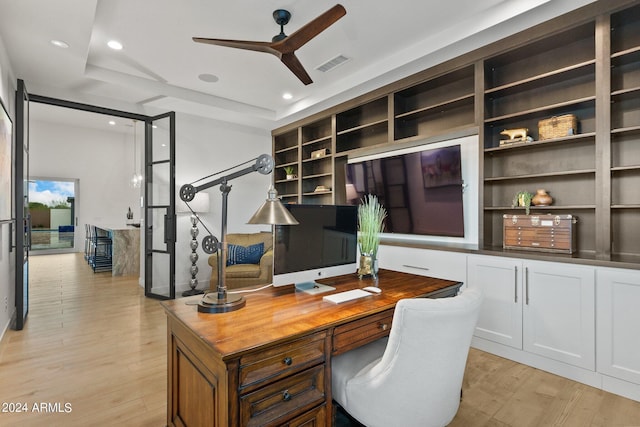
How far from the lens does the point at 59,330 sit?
323cm

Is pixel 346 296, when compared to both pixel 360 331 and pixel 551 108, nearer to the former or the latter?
pixel 360 331

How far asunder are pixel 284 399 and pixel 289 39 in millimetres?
2285

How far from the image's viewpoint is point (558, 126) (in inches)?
102

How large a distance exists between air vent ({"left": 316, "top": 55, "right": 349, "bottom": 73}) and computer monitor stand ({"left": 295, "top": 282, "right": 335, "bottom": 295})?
8.40ft

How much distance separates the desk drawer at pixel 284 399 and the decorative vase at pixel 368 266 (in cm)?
92

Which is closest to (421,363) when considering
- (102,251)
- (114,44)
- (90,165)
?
(114,44)

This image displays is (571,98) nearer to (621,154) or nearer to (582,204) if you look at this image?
(621,154)

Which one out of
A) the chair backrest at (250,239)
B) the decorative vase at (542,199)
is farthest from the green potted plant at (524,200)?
the chair backrest at (250,239)

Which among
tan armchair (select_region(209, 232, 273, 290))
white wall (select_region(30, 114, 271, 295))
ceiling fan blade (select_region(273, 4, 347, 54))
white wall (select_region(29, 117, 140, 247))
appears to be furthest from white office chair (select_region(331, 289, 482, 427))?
white wall (select_region(29, 117, 140, 247))

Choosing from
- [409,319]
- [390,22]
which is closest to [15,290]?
[409,319]

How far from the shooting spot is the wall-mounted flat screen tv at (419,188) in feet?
10.7

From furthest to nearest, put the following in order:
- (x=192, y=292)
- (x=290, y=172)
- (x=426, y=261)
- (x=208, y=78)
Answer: (x=290, y=172) < (x=192, y=292) < (x=208, y=78) < (x=426, y=261)

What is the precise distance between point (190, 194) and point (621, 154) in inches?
123

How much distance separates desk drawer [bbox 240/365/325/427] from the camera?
1125mm
